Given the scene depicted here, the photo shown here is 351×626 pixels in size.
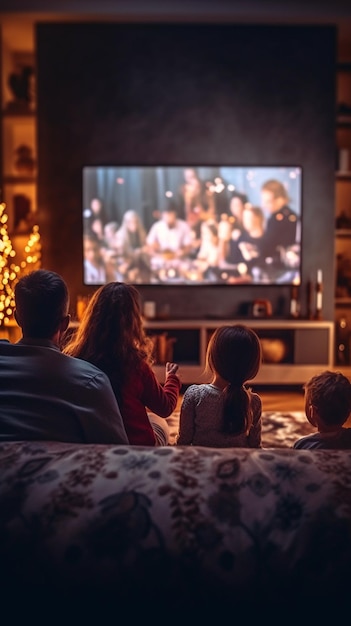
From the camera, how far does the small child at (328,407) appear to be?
5.42 ft

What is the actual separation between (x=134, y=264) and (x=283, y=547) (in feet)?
14.2

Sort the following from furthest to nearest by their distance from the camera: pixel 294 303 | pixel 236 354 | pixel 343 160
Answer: pixel 343 160, pixel 294 303, pixel 236 354

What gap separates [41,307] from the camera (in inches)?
61.2

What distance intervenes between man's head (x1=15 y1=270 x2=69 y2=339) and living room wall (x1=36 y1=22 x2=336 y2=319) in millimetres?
3733

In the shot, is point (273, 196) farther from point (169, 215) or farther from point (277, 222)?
point (169, 215)

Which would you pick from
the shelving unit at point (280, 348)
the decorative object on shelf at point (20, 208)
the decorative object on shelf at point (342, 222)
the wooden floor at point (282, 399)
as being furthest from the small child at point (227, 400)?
the decorative object on shelf at point (20, 208)

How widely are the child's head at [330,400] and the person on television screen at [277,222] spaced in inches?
141

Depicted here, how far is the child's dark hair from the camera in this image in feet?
6.03

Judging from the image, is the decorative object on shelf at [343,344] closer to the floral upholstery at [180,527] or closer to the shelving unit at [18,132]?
the shelving unit at [18,132]

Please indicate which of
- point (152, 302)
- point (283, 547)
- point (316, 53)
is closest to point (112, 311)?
point (283, 547)

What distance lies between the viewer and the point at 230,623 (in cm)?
101

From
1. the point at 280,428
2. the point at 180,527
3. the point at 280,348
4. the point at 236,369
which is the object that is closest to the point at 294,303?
the point at 280,348

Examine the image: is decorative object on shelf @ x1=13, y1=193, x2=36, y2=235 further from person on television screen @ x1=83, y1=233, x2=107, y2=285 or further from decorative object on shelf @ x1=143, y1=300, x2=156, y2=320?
decorative object on shelf @ x1=143, y1=300, x2=156, y2=320

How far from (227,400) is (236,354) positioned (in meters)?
0.13
